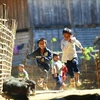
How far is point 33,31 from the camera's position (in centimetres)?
1700

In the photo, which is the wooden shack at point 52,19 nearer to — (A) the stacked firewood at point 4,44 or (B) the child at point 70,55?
(B) the child at point 70,55

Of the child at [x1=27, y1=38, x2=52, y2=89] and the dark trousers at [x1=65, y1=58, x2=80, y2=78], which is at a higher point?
the child at [x1=27, y1=38, x2=52, y2=89]

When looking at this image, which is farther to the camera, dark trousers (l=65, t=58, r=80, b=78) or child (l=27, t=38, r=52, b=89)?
child (l=27, t=38, r=52, b=89)

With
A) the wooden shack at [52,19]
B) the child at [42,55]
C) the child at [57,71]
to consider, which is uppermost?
the wooden shack at [52,19]

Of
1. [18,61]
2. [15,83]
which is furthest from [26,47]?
[15,83]

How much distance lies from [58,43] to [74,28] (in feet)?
3.72

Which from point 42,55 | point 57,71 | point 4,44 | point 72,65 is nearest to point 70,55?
point 72,65

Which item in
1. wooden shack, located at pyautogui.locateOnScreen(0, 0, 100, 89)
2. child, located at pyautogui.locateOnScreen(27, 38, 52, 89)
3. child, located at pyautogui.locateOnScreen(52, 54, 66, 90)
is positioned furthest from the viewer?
wooden shack, located at pyautogui.locateOnScreen(0, 0, 100, 89)

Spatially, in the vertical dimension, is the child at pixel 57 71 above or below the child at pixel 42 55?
below

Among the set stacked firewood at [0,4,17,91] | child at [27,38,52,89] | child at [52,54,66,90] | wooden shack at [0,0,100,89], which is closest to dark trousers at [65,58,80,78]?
child at [27,38,52,89]

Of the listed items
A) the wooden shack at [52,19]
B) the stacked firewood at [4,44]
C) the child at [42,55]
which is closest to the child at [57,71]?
A: the child at [42,55]

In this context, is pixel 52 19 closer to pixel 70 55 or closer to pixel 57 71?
pixel 57 71

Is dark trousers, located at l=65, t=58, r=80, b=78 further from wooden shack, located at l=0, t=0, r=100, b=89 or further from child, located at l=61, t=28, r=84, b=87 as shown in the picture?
wooden shack, located at l=0, t=0, r=100, b=89

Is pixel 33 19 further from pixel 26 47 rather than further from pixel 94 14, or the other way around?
pixel 94 14
